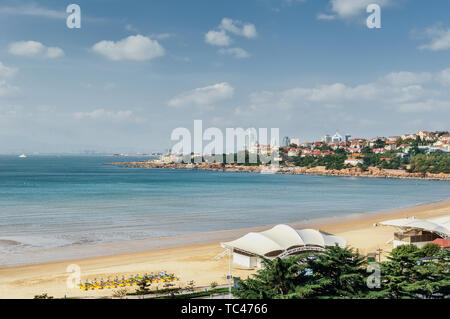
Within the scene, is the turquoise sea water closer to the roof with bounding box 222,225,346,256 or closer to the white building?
the roof with bounding box 222,225,346,256

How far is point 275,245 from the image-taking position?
16.9m

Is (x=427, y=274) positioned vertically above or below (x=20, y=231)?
above

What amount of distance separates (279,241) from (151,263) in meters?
6.36

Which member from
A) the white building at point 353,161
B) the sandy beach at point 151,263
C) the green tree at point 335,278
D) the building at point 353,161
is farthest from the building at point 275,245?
the white building at point 353,161

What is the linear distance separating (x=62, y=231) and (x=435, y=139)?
14472 cm

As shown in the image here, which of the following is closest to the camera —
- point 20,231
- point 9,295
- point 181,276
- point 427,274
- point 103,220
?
point 427,274

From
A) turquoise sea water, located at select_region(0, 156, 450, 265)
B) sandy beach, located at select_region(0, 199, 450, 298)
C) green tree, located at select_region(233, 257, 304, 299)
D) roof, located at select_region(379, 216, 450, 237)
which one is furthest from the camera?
turquoise sea water, located at select_region(0, 156, 450, 265)

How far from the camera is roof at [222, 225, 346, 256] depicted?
661 inches

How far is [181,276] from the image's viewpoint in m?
16.8

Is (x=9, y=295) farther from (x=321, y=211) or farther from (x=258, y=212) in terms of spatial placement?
(x=321, y=211)

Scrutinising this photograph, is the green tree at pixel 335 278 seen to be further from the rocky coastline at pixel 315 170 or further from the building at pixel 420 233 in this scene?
the rocky coastline at pixel 315 170

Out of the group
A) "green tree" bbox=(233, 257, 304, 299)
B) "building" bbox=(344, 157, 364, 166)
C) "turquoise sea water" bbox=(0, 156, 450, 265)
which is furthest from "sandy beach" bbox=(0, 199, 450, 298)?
"building" bbox=(344, 157, 364, 166)

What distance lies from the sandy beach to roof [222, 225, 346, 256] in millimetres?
1001
